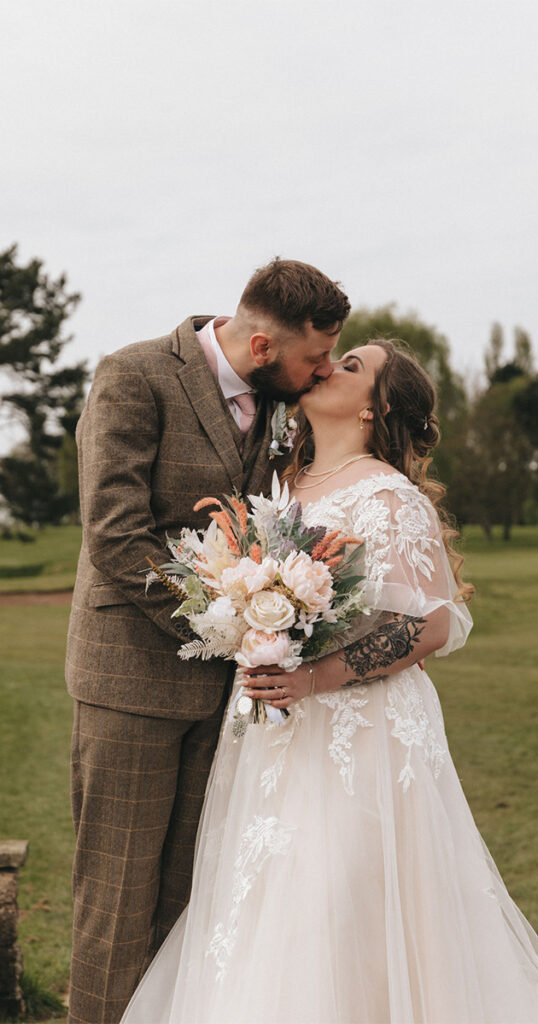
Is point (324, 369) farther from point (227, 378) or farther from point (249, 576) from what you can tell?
point (249, 576)

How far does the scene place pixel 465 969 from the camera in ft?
8.74

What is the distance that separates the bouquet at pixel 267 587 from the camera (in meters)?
2.38

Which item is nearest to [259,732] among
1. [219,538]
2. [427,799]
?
[427,799]

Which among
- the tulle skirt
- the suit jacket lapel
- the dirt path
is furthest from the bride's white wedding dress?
the dirt path

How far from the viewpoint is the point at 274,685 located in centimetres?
258

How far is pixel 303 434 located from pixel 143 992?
1987 millimetres

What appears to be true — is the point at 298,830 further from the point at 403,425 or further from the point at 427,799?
the point at 403,425

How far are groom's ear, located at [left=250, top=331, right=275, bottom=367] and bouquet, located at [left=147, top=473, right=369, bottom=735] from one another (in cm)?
65

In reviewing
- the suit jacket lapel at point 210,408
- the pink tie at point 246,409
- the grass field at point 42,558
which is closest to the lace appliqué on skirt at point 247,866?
the suit jacket lapel at point 210,408

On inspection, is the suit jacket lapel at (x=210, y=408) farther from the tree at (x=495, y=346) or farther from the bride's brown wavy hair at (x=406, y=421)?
the tree at (x=495, y=346)

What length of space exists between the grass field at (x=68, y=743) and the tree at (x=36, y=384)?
433cm

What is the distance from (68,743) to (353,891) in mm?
6962

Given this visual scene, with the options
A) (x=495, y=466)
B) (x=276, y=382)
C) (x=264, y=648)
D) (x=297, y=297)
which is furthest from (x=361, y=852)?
(x=495, y=466)

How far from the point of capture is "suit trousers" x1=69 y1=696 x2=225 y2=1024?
308 centimetres
